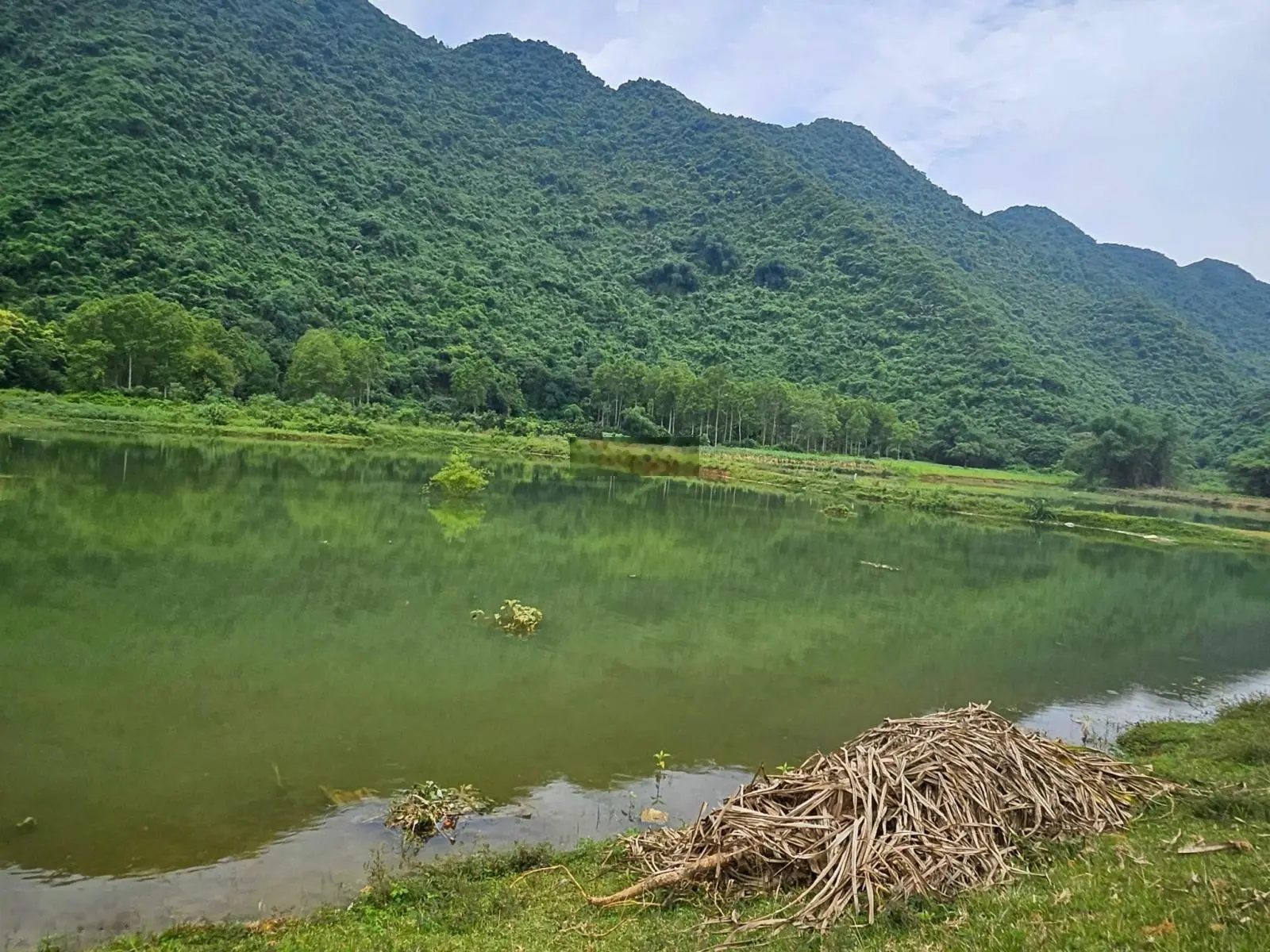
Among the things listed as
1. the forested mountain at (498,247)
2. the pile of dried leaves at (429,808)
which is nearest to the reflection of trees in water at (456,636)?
the pile of dried leaves at (429,808)

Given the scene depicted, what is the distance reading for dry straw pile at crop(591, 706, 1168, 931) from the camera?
6277 millimetres

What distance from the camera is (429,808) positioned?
8.28 meters

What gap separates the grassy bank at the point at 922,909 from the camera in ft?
16.3

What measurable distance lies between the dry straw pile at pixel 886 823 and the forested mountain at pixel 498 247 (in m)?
76.0

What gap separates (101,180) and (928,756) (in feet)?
348

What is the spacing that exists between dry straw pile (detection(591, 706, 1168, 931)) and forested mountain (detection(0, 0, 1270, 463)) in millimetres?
75975

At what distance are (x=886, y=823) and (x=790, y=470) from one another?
214 ft

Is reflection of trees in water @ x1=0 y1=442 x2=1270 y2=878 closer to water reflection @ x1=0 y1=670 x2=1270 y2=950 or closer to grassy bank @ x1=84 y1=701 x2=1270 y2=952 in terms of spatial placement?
water reflection @ x1=0 y1=670 x2=1270 y2=950

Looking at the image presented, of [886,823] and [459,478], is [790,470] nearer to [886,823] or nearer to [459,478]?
[459,478]

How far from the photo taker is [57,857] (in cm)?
690

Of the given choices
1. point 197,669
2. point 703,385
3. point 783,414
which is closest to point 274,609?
point 197,669

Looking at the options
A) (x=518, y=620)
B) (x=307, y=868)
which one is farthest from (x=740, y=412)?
(x=307, y=868)

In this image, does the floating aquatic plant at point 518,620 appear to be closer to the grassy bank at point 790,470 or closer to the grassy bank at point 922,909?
the grassy bank at point 922,909

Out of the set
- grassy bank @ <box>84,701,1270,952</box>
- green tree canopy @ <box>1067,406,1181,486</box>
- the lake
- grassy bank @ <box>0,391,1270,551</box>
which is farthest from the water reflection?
green tree canopy @ <box>1067,406,1181,486</box>
